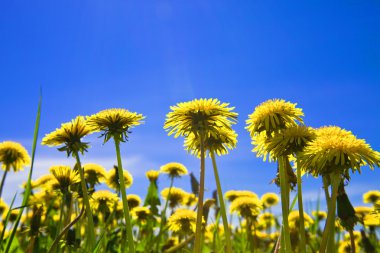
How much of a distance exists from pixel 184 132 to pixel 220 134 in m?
0.32

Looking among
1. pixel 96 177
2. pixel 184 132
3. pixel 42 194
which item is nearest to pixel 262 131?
pixel 184 132

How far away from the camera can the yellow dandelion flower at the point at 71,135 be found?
3311mm

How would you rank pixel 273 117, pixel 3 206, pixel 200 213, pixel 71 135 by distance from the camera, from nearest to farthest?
pixel 200 213 → pixel 273 117 → pixel 71 135 → pixel 3 206

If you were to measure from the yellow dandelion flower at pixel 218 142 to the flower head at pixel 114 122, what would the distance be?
0.44 meters

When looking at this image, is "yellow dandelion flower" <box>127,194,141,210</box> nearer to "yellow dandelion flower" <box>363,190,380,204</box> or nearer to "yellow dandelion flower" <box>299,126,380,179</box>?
"yellow dandelion flower" <box>299,126,380,179</box>

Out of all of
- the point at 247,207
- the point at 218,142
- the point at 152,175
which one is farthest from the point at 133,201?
the point at 218,142

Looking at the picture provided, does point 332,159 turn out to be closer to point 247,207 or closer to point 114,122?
point 114,122

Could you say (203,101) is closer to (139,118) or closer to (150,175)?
(139,118)

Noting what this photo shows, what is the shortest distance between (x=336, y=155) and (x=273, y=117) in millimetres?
582

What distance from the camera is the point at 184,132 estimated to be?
2850 millimetres

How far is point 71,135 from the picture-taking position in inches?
132

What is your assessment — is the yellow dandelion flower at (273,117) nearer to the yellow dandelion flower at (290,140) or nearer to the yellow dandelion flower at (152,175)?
the yellow dandelion flower at (290,140)

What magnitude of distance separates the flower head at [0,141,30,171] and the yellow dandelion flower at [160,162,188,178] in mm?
2411

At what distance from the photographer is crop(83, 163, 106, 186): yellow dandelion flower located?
515cm
